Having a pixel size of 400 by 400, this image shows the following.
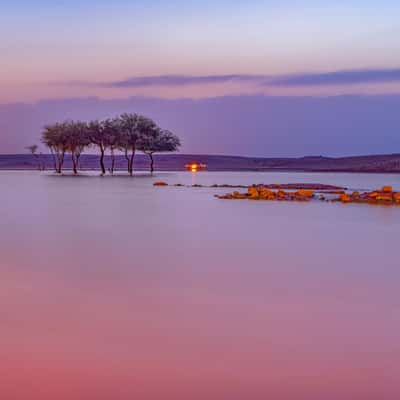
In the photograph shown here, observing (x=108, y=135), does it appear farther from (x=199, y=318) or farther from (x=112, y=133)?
(x=199, y=318)

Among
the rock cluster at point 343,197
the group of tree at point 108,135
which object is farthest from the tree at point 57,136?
the rock cluster at point 343,197

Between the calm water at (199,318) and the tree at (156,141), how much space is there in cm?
5621

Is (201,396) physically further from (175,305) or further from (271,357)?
(175,305)

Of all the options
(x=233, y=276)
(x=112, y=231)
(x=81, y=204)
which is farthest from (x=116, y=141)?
(x=233, y=276)

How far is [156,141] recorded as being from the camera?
67.2 metres

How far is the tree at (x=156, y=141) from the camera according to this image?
218 ft

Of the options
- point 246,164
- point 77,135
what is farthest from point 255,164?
point 77,135

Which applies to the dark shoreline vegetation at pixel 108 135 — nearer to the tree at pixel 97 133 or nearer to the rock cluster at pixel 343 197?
the tree at pixel 97 133

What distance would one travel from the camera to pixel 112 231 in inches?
468

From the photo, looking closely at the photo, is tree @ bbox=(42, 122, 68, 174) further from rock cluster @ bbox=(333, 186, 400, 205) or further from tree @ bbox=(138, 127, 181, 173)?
rock cluster @ bbox=(333, 186, 400, 205)

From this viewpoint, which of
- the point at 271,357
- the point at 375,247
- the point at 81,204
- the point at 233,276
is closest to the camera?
the point at 271,357

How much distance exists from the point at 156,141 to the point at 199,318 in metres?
62.8

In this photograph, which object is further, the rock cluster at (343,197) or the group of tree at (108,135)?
the group of tree at (108,135)

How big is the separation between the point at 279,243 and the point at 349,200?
1167 centimetres
